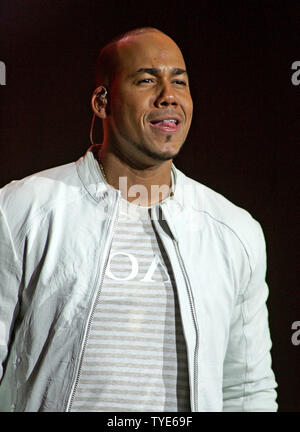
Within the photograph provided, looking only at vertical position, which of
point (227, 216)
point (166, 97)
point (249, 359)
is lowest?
point (249, 359)

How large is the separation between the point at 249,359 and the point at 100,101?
2.58ft

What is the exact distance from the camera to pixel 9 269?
5.52 feet

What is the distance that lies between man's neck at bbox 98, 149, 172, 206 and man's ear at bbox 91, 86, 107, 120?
0.35 ft

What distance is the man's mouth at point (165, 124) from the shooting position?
5.76 feet

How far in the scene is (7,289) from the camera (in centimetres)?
167

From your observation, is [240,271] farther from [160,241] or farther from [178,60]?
[178,60]

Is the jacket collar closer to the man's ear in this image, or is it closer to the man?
the man

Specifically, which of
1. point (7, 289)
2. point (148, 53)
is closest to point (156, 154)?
point (148, 53)

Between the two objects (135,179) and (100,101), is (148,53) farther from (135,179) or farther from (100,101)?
(135,179)

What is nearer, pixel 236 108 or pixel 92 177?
pixel 92 177

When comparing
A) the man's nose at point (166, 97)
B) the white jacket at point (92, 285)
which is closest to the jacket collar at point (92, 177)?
the white jacket at point (92, 285)

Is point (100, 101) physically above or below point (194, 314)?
above

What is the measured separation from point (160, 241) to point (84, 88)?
56cm
